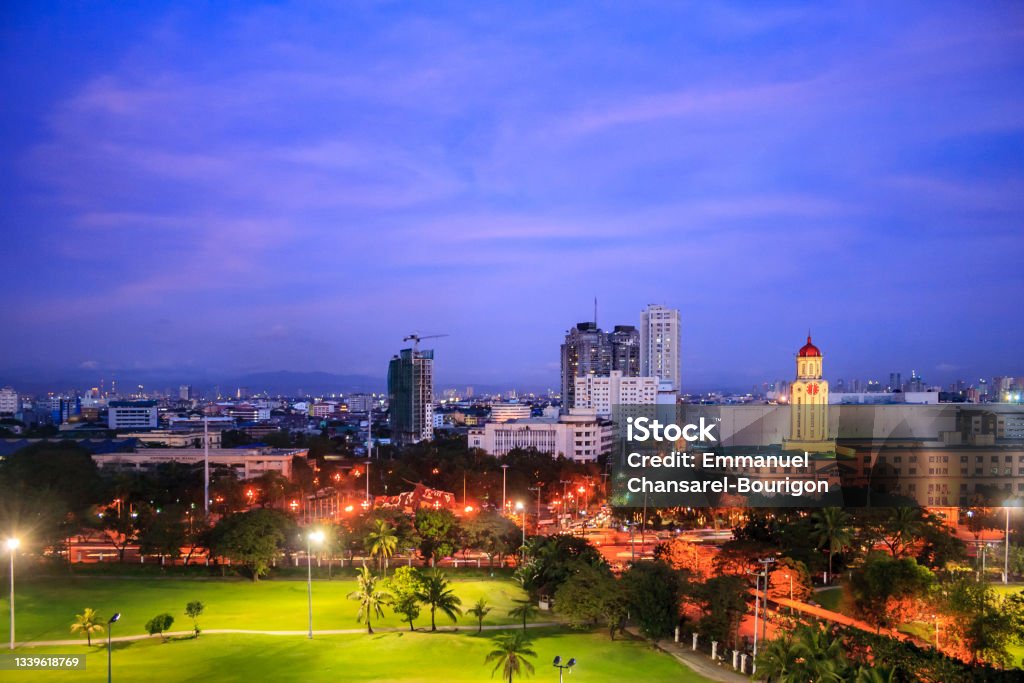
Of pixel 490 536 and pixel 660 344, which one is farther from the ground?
pixel 660 344

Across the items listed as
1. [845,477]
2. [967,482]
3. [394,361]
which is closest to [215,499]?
[845,477]

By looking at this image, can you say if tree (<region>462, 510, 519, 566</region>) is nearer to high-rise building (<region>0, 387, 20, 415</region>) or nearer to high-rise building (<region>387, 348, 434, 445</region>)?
high-rise building (<region>387, 348, 434, 445</region>)

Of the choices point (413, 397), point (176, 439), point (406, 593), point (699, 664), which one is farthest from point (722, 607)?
point (413, 397)

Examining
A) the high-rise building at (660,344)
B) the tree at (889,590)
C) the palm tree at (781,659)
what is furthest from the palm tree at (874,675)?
the high-rise building at (660,344)

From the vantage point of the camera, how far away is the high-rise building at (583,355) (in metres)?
129

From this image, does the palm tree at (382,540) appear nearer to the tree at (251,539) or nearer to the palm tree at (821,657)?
the tree at (251,539)

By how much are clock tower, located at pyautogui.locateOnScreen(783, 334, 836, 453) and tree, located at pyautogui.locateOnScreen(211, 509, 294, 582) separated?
32.4 m

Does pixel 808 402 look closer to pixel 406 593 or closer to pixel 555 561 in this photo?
pixel 555 561

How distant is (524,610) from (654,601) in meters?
3.74

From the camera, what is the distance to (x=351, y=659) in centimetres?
1927

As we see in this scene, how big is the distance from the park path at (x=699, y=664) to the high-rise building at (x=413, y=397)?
90584mm

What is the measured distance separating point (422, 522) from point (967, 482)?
29836mm

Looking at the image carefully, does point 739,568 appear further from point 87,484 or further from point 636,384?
point 636,384

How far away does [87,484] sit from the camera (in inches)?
1484
